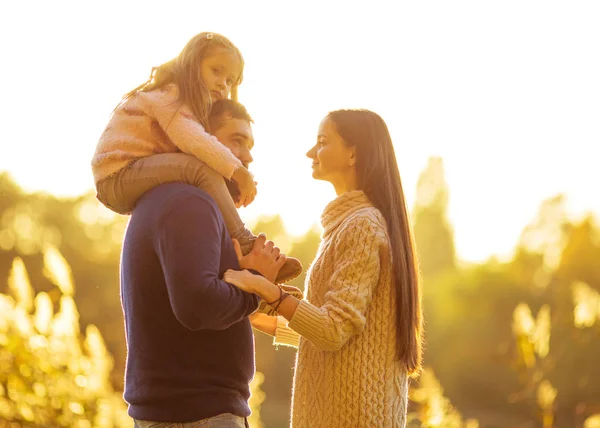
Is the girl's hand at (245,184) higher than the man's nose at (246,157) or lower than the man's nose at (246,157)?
lower

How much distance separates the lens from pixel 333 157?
3.26 meters

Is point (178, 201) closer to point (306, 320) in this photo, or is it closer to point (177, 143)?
point (177, 143)

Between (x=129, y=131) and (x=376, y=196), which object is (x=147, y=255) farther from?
(x=376, y=196)

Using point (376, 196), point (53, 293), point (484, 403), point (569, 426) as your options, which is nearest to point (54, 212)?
point (484, 403)

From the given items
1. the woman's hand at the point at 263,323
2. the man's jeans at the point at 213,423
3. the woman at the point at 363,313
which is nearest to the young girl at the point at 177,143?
the woman at the point at 363,313

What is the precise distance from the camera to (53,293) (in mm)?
6262

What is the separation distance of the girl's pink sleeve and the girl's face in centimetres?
17

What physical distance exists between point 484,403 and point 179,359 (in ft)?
96.0

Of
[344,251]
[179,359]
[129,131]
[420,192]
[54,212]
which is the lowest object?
[179,359]

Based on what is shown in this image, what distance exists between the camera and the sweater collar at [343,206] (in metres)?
3.20

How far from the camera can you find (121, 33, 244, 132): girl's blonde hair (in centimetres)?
286

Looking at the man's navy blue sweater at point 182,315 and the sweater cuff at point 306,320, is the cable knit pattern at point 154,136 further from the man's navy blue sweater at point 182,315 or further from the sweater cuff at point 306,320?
the sweater cuff at point 306,320

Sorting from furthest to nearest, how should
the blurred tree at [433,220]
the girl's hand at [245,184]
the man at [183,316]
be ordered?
the blurred tree at [433,220] → the girl's hand at [245,184] → the man at [183,316]

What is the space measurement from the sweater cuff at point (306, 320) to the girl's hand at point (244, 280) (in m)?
0.39
